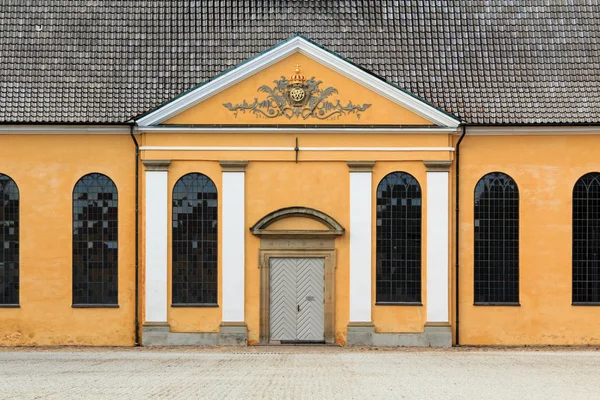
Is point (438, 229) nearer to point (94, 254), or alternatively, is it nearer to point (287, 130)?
point (287, 130)

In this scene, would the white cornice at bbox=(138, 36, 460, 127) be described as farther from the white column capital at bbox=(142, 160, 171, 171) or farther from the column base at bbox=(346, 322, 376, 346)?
Result: the column base at bbox=(346, 322, 376, 346)

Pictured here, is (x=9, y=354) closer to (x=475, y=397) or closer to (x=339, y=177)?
(x=339, y=177)

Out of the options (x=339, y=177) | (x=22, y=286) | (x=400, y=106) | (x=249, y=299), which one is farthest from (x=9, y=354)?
(x=400, y=106)

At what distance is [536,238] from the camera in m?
33.5

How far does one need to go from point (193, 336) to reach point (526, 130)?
1107 centimetres

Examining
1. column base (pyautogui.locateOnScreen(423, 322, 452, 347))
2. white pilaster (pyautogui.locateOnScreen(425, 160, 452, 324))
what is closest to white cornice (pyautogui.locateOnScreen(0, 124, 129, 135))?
white pilaster (pyautogui.locateOnScreen(425, 160, 452, 324))

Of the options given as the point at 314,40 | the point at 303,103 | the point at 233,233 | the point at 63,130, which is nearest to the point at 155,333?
the point at 233,233

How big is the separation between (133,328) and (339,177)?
717cm

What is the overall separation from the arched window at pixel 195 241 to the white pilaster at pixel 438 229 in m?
6.00

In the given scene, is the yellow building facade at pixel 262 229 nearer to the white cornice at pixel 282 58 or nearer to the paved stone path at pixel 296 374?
the white cornice at pixel 282 58

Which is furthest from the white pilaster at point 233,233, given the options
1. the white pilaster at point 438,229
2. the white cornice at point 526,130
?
the white cornice at point 526,130

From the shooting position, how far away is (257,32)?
35.0m

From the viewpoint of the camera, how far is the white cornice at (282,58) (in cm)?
3234

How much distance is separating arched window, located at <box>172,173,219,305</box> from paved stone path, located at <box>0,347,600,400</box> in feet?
6.22
